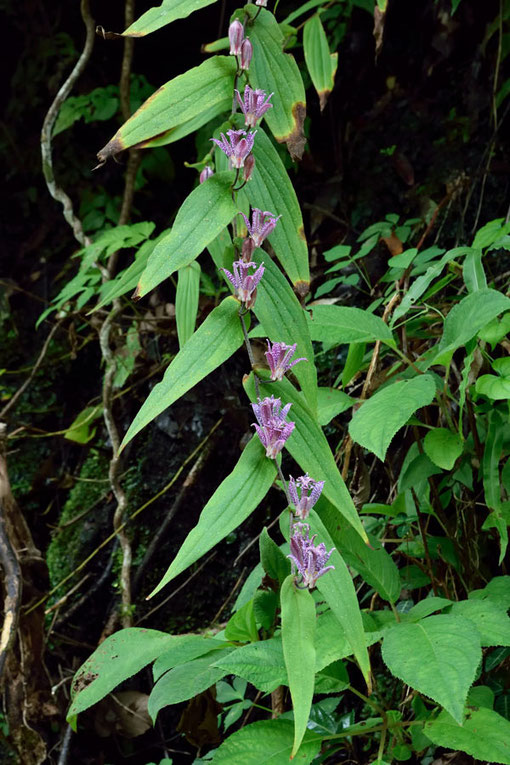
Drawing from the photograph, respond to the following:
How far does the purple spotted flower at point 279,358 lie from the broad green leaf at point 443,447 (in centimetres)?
43

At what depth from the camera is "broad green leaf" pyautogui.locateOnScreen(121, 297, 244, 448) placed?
0.70 m

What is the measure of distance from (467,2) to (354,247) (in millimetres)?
757

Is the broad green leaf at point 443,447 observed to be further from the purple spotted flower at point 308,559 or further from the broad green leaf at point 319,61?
the broad green leaf at point 319,61

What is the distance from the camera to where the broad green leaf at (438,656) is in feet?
2.63

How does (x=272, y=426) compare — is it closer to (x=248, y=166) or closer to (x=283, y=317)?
(x=283, y=317)

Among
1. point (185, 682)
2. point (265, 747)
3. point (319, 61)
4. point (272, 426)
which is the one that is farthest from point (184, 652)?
point (319, 61)

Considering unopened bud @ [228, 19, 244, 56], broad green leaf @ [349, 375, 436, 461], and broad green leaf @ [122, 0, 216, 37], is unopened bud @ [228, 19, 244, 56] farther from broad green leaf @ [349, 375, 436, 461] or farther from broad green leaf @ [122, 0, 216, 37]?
broad green leaf @ [349, 375, 436, 461]

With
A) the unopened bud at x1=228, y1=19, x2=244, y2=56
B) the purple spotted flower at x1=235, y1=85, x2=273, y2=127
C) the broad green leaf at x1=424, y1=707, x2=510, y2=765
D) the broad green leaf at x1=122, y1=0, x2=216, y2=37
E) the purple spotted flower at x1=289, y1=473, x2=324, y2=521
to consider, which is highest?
the broad green leaf at x1=122, y1=0, x2=216, y2=37

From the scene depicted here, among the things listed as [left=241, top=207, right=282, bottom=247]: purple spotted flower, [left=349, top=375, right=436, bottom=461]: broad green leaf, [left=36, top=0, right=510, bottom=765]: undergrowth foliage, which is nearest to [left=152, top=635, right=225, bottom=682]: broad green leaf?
[left=36, top=0, right=510, bottom=765]: undergrowth foliage

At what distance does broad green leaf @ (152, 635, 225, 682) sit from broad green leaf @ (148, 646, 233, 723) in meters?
0.01

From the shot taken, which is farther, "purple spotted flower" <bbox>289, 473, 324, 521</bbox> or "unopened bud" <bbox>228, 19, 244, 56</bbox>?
"unopened bud" <bbox>228, 19, 244, 56</bbox>

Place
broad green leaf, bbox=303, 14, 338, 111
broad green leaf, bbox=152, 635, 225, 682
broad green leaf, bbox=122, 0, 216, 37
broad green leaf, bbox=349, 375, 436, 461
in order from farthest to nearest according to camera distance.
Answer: broad green leaf, bbox=303, 14, 338, 111, broad green leaf, bbox=152, 635, 225, 682, broad green leaf, bbox=349, 375, 436, 461, broad green leaf, bbox=122, 0, 216, 37

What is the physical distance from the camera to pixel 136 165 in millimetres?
2490

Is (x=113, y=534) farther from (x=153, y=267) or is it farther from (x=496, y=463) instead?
(x=153, y=267)
